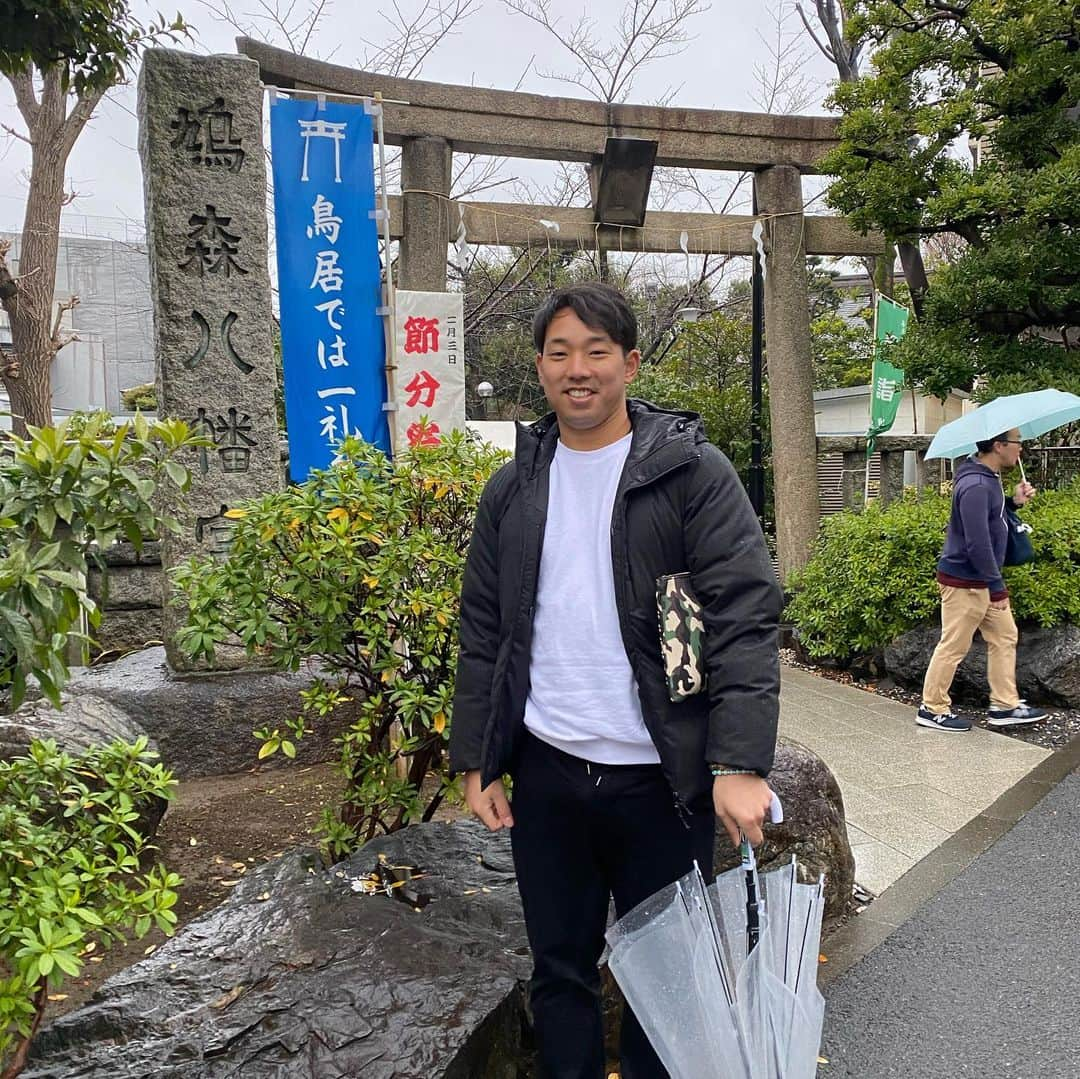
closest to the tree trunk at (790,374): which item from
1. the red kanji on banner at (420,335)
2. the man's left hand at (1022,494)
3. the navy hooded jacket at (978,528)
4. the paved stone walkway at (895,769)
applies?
the paved stone walkway at (895,769)

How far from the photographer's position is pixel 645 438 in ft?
6.91

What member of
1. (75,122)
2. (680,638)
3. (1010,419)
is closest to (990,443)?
(1010,419)

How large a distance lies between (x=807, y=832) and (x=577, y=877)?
158cm

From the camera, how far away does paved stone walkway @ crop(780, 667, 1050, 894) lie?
4445mm

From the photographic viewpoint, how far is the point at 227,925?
2.70 metres

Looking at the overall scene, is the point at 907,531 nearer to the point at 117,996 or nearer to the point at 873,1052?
the point at 873,1052

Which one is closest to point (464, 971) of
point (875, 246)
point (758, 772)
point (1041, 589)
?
point (758, 772)

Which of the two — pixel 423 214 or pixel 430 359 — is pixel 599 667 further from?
pixel 423 214

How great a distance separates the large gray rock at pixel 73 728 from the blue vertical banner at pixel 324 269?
6.20 ft

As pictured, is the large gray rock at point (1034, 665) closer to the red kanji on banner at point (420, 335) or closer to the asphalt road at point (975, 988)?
the asphalt road at point (975, 988)

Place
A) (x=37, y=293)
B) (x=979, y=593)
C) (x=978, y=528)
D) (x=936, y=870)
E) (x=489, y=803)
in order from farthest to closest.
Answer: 1. (x=37, y=293)
2. (x=979, y=593)
3. (x=978, y=528)
4. (x=936, y=870)
5. (x=489, y=803)

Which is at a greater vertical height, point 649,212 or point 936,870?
point 649,212

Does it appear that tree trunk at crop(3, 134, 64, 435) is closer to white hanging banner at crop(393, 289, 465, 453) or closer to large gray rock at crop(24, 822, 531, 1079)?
white hanging banner at crop(393, 289, 465, 453)

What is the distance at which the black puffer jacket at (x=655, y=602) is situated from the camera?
1.92m
